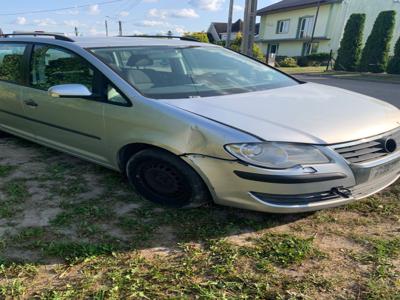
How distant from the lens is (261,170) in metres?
2.45

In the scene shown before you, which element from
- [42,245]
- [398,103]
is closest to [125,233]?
[42,245]

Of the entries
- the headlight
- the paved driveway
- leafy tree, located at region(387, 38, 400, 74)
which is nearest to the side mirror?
the headlight

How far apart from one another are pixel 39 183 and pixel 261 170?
88.9 inches

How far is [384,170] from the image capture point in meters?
2.71

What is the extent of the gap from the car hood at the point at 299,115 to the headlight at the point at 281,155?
0.16 ft

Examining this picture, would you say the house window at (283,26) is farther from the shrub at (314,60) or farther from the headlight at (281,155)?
the headlight at (281,155)

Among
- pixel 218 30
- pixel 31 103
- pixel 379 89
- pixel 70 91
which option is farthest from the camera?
pixel 218 30

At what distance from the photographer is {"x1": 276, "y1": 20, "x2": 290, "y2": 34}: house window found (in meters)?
37.5

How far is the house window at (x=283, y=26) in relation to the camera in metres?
37.5

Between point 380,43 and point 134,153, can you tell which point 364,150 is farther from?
point 380,43

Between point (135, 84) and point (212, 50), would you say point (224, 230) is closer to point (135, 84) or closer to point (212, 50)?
point (135, 84)

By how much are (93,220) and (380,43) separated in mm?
22842

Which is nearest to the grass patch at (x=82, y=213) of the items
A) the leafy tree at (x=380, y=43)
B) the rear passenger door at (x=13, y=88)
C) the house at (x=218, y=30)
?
the rear passenger door at (x=13, y=88)

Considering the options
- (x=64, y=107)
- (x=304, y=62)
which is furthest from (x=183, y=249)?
(x=304, y=62)
